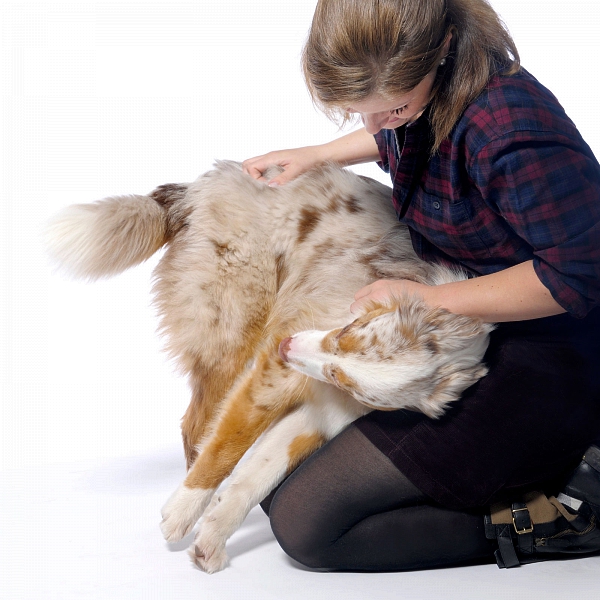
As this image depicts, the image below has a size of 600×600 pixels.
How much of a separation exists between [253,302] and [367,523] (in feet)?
2.50

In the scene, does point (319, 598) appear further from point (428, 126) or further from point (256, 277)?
point (428, 126)

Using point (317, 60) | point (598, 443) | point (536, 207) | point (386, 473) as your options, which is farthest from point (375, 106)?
point (598, 443)

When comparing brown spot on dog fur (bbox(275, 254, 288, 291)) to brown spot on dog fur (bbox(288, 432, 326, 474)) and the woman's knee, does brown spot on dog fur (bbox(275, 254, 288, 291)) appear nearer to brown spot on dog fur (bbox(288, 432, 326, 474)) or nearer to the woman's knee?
brown spot on dog fur (bbox(288, 432, 326, 474))

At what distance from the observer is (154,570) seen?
86.9 inches

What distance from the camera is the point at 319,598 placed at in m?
2.03

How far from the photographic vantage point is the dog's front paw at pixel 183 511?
231 centimetres

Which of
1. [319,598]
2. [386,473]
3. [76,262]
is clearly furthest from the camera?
[76,262]

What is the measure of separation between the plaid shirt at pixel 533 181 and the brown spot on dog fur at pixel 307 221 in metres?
0.61

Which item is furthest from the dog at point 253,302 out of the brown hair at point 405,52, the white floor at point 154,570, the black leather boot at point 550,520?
the brown hair at point 405,52

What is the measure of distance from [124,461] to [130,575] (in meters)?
0.93

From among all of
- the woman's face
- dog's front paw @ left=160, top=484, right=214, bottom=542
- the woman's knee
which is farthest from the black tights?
the woman's face

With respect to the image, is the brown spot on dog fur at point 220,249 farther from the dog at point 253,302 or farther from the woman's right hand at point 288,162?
the woman's right hand at point 288,162

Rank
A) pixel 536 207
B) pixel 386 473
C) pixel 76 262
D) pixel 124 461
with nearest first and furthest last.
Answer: pixel 536 207 < pixel 386 473 < pixel 76 262 < pixel 124 461

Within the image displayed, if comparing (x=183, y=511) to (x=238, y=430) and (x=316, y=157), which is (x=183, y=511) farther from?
(x=316, y=157)
